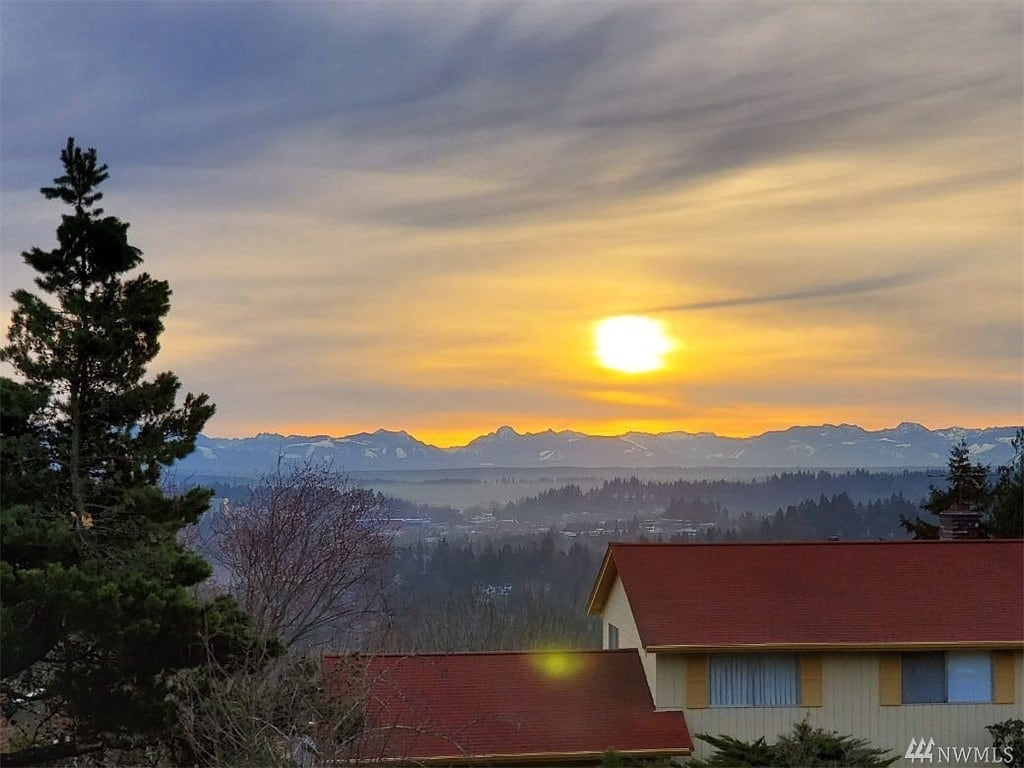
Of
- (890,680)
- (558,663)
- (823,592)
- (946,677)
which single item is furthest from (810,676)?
(558,663)

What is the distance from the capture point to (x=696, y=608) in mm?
18609

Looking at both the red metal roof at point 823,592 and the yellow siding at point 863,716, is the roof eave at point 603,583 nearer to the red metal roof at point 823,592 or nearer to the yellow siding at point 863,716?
the red metal roof at point 823,592

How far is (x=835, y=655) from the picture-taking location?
59.8 feet

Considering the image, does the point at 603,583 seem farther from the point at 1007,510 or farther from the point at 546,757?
the point at 1007,510

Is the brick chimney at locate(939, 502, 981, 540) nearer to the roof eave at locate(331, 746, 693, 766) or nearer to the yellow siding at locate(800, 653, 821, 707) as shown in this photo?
the yellow siding at locate(800, 653, 821, 707)

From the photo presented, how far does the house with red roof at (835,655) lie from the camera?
1789cm

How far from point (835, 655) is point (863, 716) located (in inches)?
44.9

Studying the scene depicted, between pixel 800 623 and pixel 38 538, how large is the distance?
41.7 ft

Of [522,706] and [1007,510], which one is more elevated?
[1007,510]

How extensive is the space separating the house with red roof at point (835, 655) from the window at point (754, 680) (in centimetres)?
2

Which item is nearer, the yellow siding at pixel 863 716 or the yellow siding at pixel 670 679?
the yellow siding at pixel 670 679

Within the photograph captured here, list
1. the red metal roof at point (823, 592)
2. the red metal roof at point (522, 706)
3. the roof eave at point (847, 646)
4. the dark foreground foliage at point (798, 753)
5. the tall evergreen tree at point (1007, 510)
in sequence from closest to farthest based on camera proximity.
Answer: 1. the dark foreground foliage at point (798, 753)
2. the red metal roof at point (522, 706)
3. the roof eave at point (847, 646)
4. the red metal roof at point (823, 592)
5. the tall evergreen tree at point (1007, 510)

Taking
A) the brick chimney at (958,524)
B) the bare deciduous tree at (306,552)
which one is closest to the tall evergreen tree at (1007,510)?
the brick chimney at (958,524)

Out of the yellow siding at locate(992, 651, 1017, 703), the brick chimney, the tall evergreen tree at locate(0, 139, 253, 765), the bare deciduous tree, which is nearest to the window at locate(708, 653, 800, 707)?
the yellow siding at locate(992, 651, 1017, 703)
